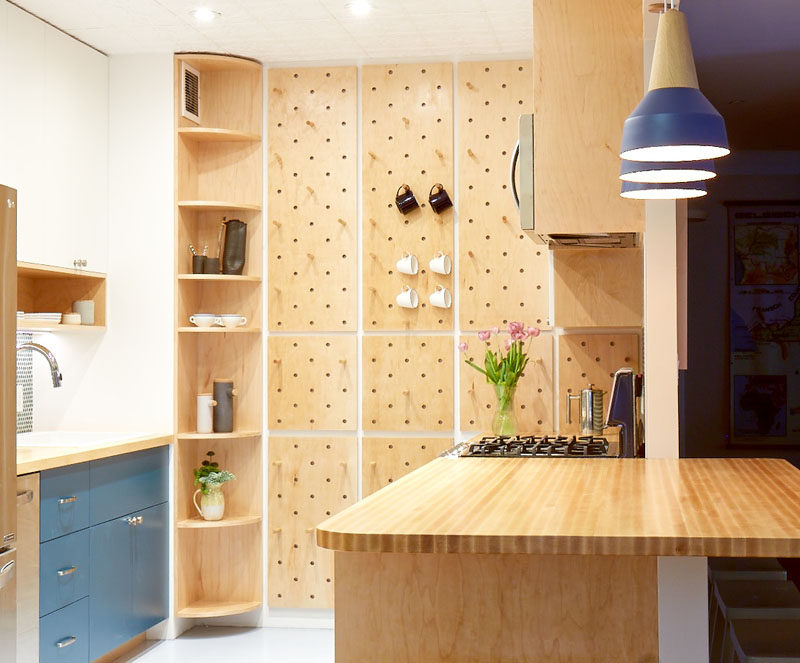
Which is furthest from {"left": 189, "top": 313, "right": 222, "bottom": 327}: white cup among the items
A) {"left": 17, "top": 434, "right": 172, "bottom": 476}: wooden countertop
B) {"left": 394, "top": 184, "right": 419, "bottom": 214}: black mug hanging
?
{"left": 394, "top": 184, "right": 419, "bottom": 214}: black mug hanging

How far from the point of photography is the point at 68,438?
4.73 metres

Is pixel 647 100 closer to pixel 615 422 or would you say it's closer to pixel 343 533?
pixel 343 533

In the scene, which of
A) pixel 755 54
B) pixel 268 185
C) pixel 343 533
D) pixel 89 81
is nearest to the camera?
pixel 343 533

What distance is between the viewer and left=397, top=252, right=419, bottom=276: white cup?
16.2 feet

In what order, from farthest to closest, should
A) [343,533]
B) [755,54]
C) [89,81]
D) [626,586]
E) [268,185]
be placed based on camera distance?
1. [268,185]
2. [89,81]
3. [755,54]
4. [626,586]
5. [343,533]

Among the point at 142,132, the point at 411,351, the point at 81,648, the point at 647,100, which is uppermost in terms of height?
the point at 142,132

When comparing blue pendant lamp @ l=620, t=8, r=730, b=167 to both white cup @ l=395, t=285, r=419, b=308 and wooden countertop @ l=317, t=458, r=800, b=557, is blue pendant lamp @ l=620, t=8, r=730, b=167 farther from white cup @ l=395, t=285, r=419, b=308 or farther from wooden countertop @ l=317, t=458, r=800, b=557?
white cup @ l=395, t=285, r=419, b=308

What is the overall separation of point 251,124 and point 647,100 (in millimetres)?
3232

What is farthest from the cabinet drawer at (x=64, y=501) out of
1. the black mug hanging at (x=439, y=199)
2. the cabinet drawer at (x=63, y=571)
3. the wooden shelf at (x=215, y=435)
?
the black mug hanging at (x=439, y=199)

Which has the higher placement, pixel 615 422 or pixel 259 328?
pixel 259 328

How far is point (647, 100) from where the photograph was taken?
219cm

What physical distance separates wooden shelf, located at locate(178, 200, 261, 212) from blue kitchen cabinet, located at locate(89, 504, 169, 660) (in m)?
1.41

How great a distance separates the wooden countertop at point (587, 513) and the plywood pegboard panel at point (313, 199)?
2495 millimetres

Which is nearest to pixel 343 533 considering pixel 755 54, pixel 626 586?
pixel 626 586
